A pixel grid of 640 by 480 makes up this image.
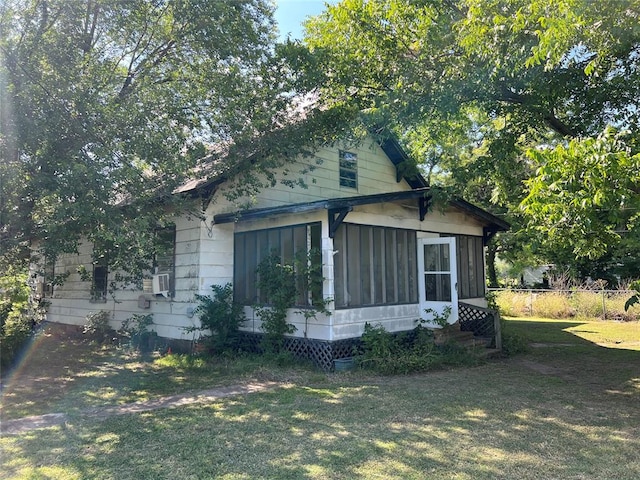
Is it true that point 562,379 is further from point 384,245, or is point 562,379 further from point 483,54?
point 483,54

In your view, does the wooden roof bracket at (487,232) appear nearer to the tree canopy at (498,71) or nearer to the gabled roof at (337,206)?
the gabled roof at (337,206)

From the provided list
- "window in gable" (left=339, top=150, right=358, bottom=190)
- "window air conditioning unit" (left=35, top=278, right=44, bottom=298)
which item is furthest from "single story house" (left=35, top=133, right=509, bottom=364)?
→ "window air conditioning unit" (left=35, top=278, right=44, bottom=298)

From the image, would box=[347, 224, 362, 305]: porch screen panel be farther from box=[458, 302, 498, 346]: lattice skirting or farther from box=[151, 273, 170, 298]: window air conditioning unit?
box=[151, 273, 170, 298]: window air conditioning unit

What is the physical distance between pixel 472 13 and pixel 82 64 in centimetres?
618

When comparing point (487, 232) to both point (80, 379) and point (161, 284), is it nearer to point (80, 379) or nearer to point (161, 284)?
point (161, 284)

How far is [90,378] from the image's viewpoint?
8.16 metres

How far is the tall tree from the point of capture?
23.6 ft

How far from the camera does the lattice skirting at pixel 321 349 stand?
833 centimetres

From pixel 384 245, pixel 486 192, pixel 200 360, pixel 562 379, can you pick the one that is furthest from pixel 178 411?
pixel 486 192

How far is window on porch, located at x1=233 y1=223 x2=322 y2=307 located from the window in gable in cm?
351

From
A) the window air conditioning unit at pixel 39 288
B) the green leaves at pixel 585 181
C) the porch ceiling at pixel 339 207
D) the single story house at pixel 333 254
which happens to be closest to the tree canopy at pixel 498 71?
the green leaves at pixel 585 181

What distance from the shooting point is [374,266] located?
9.38 meters

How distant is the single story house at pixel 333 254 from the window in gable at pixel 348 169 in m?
0.15

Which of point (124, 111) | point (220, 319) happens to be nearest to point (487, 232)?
point (220, 319)
